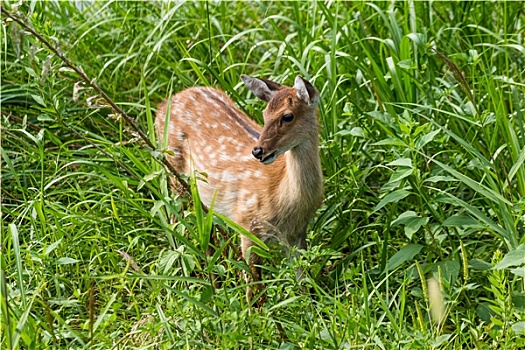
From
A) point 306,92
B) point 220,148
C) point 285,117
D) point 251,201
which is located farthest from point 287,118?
point 220,148

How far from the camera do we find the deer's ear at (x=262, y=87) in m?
4.38

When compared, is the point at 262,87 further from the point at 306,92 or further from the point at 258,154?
the point at 258,154

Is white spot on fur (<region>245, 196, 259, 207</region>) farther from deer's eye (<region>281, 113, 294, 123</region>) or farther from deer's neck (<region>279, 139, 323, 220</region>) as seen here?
deer's eye (<region>281, 113, 294, 123</region>)

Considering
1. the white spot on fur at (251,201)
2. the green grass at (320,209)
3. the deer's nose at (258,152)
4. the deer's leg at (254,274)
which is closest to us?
the green grass at (320,209)

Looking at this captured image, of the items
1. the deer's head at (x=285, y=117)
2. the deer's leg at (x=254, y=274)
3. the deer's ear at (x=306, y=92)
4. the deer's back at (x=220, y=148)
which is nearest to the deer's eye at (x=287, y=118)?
the deer's head at (x=285, y=117)

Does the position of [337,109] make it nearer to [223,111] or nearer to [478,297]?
[223,111]

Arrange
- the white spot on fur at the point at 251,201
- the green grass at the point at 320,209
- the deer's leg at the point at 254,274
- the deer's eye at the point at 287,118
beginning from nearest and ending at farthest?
the green grass at the point at 320,209 → the deer's leg at the point at 254,274 → the deer's eye at the point at 287,118 → the white spot on fur at the point at 251,201

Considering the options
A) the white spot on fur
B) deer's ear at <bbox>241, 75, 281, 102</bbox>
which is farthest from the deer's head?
the white spot on fur

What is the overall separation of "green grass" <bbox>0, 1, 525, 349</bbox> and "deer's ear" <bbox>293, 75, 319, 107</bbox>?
241 mm

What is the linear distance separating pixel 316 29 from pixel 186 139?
98cm

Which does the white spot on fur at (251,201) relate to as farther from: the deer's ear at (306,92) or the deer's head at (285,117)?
the deer's ear at (306,92)

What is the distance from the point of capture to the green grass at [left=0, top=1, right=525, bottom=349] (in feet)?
11.0

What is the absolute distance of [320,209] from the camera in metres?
4.57

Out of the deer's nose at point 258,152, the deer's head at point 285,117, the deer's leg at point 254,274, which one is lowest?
the deer's leg at point 254,274
